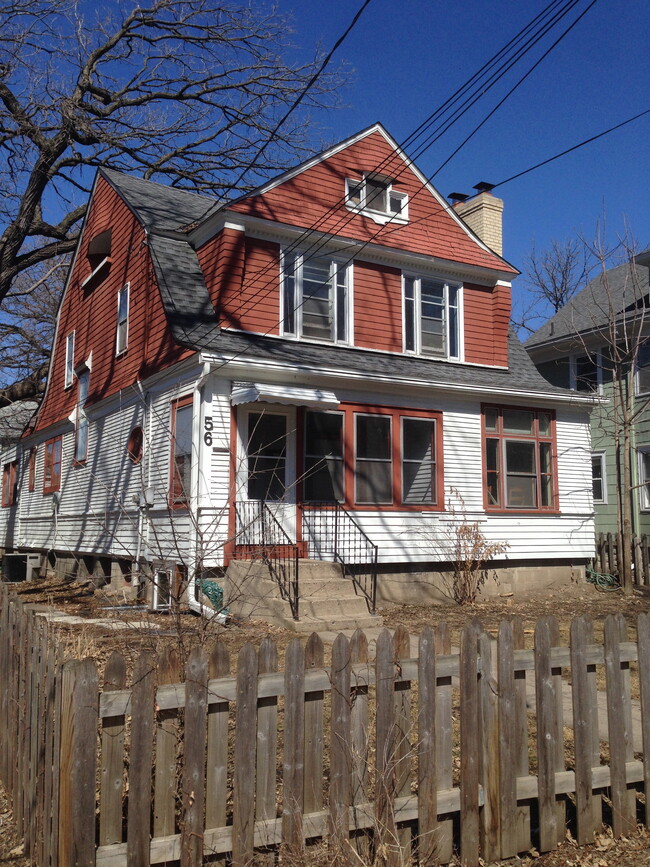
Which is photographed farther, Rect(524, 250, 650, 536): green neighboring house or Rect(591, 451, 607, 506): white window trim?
Rect(591, 451, 607, 506): white window trim

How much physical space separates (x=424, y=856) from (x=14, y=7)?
63.3ft

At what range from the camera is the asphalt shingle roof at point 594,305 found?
23672 millimetres

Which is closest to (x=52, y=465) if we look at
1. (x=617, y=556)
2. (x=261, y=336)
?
(x=261, y=336)

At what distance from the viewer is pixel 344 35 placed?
9695mm

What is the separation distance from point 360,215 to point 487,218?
4.48 m

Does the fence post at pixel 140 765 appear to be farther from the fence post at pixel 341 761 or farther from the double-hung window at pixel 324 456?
the double-hung window at pixel 324 456

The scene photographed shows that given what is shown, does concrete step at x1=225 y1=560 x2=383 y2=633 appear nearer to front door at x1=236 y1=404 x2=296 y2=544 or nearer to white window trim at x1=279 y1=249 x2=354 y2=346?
front door at x1=236 y1=404 x2=296 y2=544

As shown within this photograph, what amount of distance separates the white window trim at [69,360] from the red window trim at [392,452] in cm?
873

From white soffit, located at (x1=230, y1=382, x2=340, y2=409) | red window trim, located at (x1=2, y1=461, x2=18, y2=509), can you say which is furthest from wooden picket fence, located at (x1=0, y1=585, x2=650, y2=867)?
red window trim, located at (x1=2, y1=461, x2=18, y2=509)

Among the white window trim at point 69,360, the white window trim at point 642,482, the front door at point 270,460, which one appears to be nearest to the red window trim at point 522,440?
the front door at point 270,460

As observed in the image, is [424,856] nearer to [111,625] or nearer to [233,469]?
[111,625]

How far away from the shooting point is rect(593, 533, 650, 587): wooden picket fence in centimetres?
1705

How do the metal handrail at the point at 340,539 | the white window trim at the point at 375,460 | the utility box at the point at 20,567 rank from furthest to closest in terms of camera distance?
1. the utility box at the point at 20,567
2. the white window trim at the point at 375,460
3. the metal handrail at the point at 340,539

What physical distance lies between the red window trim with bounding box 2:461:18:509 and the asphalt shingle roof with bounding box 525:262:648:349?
55.1ft
